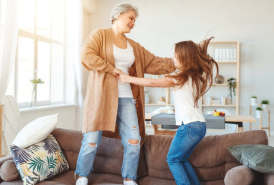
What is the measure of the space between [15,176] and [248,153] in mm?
1486

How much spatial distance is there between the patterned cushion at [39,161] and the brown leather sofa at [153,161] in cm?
5

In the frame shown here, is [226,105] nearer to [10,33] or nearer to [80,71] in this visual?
[80,71]

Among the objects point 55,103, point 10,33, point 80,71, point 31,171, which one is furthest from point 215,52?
point 31,171

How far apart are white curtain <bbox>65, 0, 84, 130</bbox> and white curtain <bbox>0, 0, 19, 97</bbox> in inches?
91.6

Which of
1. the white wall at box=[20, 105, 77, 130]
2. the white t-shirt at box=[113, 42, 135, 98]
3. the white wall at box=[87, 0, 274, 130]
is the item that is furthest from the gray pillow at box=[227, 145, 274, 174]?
the white wall at box=[87, 0, 274, 130]

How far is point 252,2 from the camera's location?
6457 mm

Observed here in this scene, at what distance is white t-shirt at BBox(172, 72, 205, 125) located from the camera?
1.92 m

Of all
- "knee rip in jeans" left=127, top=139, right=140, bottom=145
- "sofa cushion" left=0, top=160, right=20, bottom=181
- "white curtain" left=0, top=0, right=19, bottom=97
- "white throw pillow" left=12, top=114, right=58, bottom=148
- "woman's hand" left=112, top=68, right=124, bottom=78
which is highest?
"white curtain" left=0, top=0, right=19, bottom=97

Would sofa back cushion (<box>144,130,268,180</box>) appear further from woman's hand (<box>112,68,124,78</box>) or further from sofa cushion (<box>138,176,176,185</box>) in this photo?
woman's hand (<box>112,68,124,78</box>)

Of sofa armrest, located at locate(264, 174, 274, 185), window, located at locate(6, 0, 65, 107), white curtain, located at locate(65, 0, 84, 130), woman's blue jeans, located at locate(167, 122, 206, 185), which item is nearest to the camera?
sofa armrest, located at locate(264, 174, 274, 185)

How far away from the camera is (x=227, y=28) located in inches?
259

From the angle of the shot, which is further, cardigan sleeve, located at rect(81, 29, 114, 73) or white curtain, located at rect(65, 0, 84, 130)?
white curtain, located at rect(65, 0, 84, 130)

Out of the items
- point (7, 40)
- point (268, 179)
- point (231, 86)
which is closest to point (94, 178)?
point (268, 179)

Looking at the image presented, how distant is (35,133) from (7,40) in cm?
198
